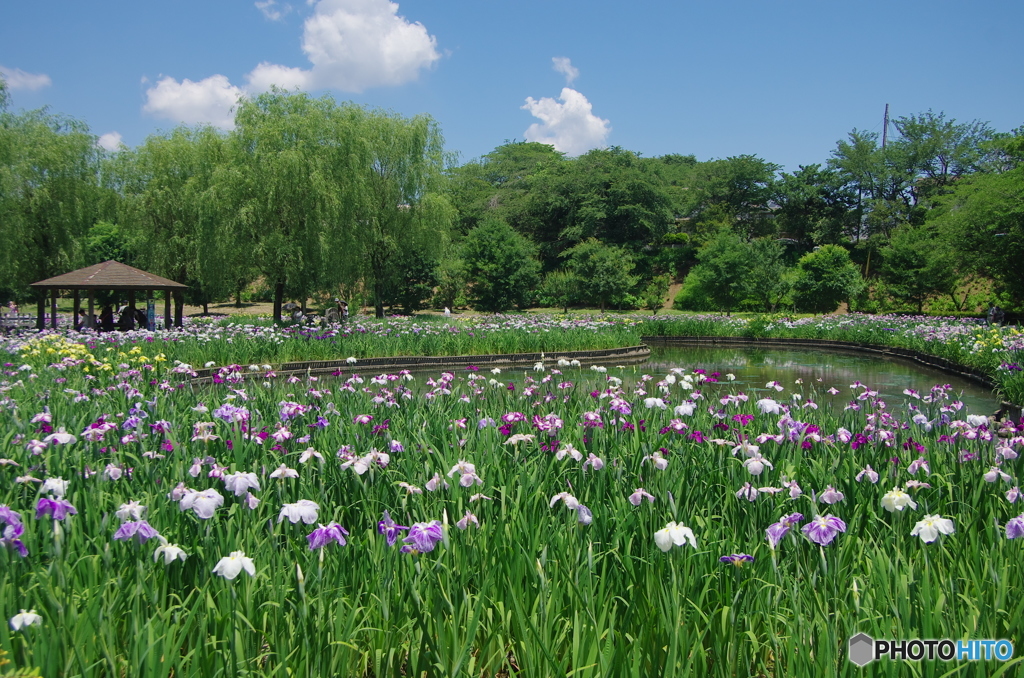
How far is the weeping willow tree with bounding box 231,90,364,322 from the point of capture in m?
18.9

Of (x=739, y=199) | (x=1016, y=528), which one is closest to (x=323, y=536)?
(x=1016, y=528)

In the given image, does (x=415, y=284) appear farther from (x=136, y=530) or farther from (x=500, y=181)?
(x=136, y=530)

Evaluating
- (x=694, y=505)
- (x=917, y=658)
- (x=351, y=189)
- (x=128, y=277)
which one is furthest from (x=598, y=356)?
(x=917, y=658)

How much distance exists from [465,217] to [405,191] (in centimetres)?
2295

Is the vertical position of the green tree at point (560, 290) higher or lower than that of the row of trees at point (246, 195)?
lower

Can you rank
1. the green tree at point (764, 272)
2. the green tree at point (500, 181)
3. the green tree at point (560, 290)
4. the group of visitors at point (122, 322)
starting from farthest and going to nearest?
the green tree at point (500, 181)
the green tree at point (560, 290)
the green tree at point (764, 272)
the group of visitors at point (122, 322)

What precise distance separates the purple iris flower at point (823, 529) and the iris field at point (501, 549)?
2 centimetres

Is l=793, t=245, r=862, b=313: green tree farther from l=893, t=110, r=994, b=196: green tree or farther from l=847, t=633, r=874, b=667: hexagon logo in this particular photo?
l=847, t=633, r=874, b=667: hexagon logo

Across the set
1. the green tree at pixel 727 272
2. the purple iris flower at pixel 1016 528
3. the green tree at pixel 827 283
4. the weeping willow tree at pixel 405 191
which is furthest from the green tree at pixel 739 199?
the purple iris flower at pixel 1016 528

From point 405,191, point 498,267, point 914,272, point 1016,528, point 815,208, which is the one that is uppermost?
point 815,208

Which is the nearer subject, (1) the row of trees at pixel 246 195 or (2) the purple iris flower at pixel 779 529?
(2) the purple iris flower at pixel 779 529

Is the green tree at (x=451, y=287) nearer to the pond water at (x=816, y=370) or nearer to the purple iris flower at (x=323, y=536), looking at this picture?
the pond water at (x=816, y=370)

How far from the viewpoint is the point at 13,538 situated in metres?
2.12

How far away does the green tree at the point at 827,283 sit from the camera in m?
33.4
